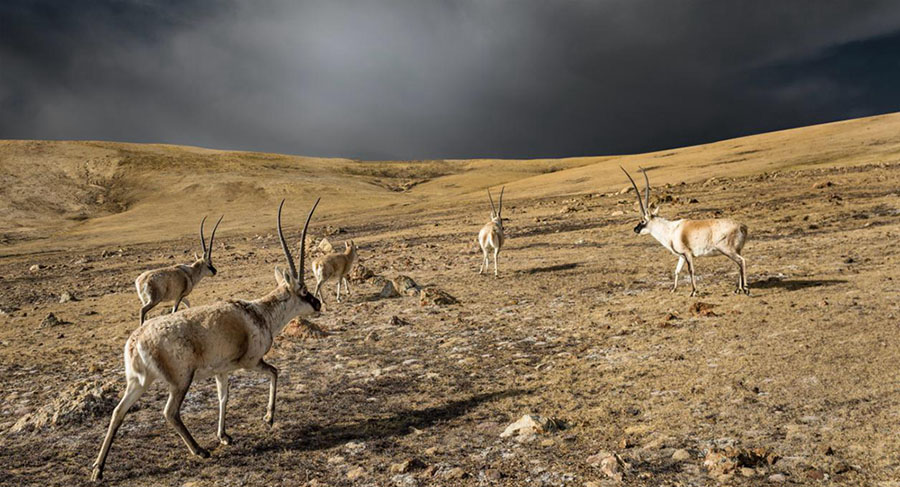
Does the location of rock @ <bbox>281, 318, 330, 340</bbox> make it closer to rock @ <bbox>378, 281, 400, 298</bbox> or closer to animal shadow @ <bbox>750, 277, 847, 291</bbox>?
rock @ <bbox>378, 281, 400, 298</bbox>

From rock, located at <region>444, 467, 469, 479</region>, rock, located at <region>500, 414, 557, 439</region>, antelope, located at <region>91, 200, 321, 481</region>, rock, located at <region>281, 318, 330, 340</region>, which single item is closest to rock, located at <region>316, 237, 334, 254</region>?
rock, located at <region>281, 318, 330, 340</region>

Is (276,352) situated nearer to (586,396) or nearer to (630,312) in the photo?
(586,396)

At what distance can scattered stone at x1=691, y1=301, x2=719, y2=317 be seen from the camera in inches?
399

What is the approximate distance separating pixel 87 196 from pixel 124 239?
41.6 meters

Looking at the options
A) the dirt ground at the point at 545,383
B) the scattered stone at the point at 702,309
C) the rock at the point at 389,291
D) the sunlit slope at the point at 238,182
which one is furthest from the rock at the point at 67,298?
the sunlit slope at the point at 238,182

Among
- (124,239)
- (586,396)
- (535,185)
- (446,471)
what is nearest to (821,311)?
(586,396)

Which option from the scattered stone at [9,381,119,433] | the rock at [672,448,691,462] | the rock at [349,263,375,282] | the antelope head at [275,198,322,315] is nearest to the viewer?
the rock at [672,448,691,462]

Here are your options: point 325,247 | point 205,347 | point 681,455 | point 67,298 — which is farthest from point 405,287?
point 67,298

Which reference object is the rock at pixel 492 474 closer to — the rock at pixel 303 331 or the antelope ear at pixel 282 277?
the antelope ear at pixel 282 277

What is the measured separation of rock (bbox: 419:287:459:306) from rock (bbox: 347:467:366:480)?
7797 mm

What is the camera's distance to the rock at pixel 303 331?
11.2 metres

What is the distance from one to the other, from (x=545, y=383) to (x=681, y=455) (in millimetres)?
2786

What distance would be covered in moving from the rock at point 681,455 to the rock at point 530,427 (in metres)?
1.36

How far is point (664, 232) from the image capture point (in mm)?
14375
